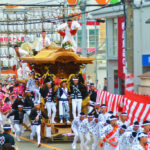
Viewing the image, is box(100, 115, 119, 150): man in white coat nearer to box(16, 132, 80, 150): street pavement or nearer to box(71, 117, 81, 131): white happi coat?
box(71, 117, 81, 131): white happi coat

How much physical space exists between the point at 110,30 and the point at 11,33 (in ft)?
81.0

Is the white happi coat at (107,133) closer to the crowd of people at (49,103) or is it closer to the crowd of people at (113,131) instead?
the crowd of people at (113,131)

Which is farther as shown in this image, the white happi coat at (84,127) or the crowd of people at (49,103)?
the crowd of people at (49,103)

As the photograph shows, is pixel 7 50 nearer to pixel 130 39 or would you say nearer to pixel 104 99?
pixel 104 99

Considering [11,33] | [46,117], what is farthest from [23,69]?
[11,33]

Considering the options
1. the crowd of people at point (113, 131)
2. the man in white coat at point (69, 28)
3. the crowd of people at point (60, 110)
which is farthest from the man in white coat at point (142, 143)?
the man in white coat at point (69, 28)

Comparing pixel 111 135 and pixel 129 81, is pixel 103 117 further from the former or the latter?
pixel 129 81

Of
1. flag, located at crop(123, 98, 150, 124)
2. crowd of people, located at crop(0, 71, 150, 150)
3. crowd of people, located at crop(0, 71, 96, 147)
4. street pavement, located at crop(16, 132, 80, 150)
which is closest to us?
crowd of people, located at crop(0, 71, 150, 150)

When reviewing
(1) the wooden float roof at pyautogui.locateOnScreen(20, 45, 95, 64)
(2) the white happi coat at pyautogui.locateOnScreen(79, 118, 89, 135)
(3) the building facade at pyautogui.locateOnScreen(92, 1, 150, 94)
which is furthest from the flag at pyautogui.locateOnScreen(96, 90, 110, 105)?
(2) the white happi coat at pyautogui.locateOnScreen(79, 118, 89, 135)

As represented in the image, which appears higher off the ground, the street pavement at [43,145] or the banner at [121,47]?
the banner at [121,47]

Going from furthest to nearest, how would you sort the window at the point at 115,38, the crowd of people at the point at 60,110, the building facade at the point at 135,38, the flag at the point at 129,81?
the window at the point at 115,38
the building facade at the point at 135,38
the flag at the point at 129,81
the crowd of people at the point at 60,110

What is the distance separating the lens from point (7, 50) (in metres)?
57.5

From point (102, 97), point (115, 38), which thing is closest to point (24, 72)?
point (102, 97)

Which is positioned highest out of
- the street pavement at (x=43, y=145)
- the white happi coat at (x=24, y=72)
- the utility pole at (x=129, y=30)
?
the utility pole at (x=129, y=30)
